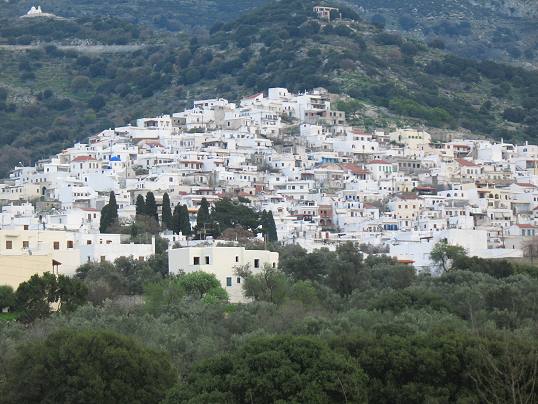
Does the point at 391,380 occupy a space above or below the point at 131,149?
below

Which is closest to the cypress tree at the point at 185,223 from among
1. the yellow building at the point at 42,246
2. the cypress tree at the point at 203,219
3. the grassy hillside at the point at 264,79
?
the cypress tree at the point at 203,219

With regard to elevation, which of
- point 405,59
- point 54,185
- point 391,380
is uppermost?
point 405,59

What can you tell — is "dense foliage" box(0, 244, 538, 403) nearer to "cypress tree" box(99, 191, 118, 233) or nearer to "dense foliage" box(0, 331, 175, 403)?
"dense foliage" box(0, 331, 175, 403)

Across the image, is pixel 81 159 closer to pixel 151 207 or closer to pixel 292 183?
pixel 292 183

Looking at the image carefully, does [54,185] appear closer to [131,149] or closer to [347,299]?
[131,149]

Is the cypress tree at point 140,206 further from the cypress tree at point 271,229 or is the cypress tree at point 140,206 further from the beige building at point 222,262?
the beige building at point 222,262

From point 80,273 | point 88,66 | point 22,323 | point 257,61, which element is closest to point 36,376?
point 22,323

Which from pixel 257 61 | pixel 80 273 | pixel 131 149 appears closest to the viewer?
pixel 80 273

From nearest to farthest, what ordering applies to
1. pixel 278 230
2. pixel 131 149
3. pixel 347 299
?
pixel 347 299 < pixel 278 230 < pixel 131 149
